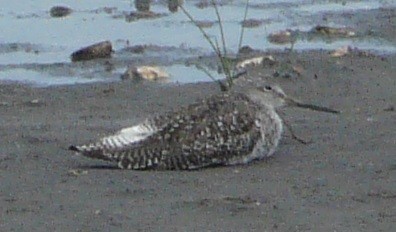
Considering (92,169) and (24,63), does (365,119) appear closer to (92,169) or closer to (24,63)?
(92,169)

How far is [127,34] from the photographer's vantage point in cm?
1338

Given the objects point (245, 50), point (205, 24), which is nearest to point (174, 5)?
point (205, 24)

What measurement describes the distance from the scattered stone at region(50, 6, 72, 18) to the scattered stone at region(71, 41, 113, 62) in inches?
74.4

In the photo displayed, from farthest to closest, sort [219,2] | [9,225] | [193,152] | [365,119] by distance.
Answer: [219,2], [365,119], [193,152], [9,225]

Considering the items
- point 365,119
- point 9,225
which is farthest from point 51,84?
point 9,225

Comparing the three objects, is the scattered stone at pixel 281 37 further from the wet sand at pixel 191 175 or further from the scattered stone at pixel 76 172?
the scattered stone at pixel 76 172

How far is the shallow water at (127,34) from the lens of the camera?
474 inches

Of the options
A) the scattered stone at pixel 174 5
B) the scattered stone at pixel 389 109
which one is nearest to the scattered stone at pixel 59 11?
the scattered stone at pixel 174 5

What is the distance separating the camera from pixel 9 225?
720 cm

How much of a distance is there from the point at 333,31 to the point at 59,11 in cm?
266

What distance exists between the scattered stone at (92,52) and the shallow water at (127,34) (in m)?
0.09

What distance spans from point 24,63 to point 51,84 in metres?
0.85

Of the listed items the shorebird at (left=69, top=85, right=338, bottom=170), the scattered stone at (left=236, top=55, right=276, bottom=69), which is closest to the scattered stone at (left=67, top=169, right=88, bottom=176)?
the shorebird at (left=69, top=85, right=338, bottom=170)

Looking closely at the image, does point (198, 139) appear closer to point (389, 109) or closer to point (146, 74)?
point (389, 109)
